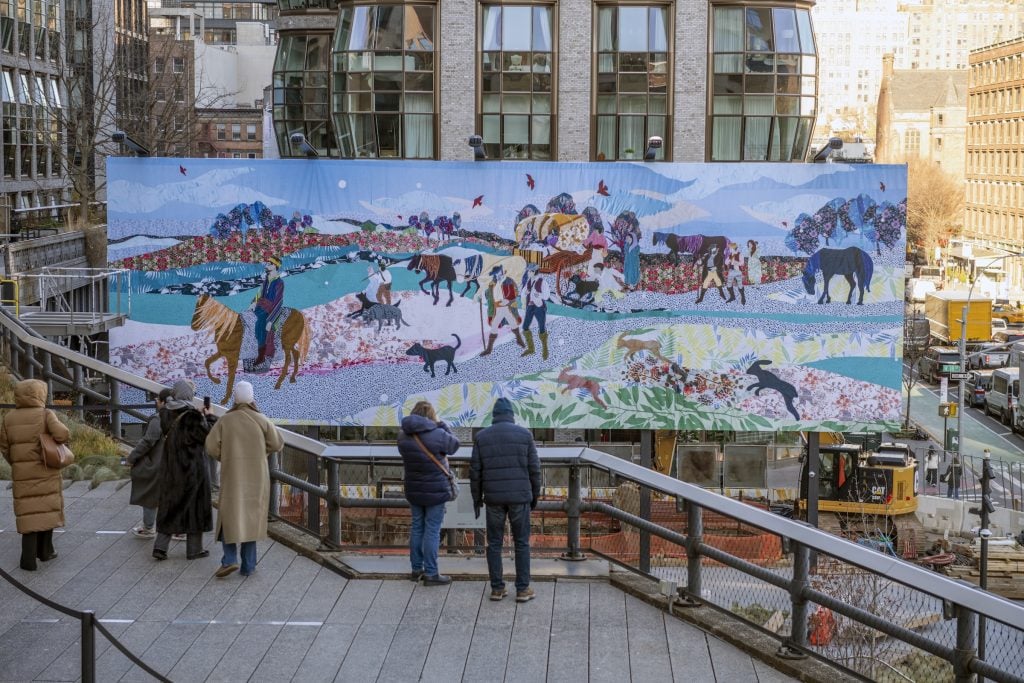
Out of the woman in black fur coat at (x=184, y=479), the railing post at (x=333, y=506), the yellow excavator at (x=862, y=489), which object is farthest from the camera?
the yellow excavator at (x=862, y=489)

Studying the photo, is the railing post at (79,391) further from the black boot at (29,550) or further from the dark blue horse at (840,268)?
the dark blue horse at (840,268)

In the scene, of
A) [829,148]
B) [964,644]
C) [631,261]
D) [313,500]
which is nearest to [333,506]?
[313,500]

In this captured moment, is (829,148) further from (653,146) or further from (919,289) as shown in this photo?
(919,289)

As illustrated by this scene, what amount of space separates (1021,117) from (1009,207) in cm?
873

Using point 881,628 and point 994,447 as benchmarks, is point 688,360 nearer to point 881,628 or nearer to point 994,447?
point 881,628

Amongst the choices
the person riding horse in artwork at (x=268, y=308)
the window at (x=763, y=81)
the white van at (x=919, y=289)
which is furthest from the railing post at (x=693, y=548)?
the white van at (x=919, y=289)

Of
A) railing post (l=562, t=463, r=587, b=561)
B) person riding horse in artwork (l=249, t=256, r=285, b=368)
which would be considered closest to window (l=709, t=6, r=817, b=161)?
person riding horse in artwork (l=249, t=256, r=285, b=368)

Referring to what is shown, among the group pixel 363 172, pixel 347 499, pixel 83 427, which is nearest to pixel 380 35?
pixel 363 172

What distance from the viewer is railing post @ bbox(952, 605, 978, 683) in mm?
8570

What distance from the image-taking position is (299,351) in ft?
123

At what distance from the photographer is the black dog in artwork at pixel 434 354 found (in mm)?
37406

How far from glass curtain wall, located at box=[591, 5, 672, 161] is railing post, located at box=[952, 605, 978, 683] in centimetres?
3511

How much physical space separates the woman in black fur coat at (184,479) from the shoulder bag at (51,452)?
85 cm

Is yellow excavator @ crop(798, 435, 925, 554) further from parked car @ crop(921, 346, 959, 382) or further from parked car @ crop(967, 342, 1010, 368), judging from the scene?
parked car @ crop(967, 342, 1010, 368)
